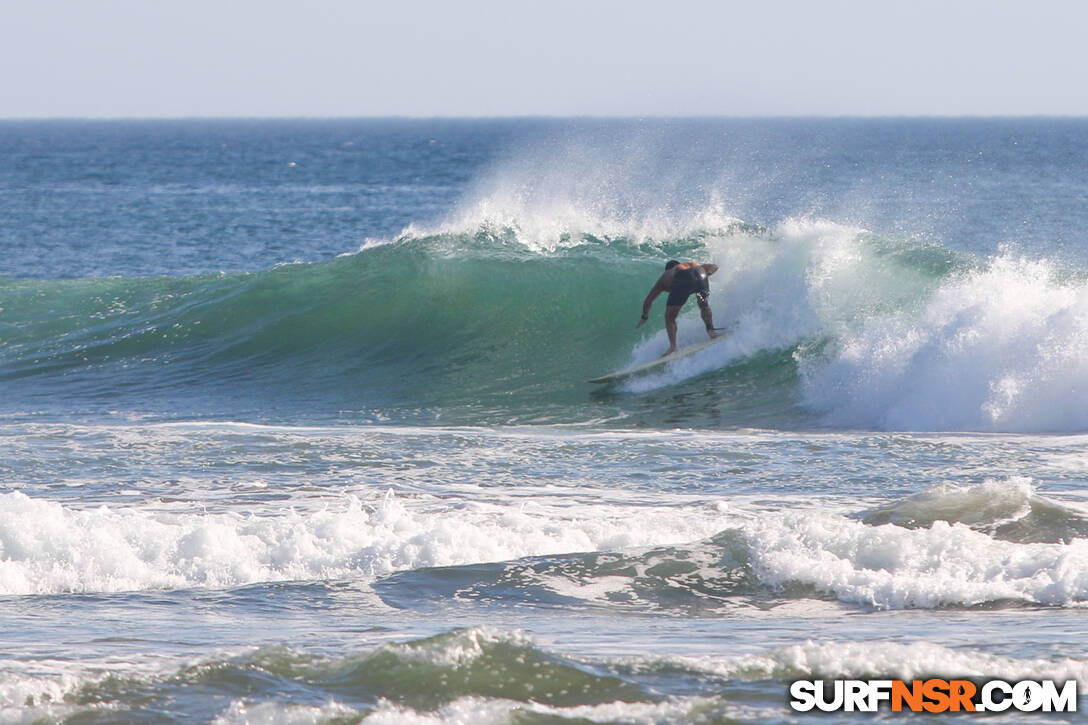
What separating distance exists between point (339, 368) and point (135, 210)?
35.5 metres

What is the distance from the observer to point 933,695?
4.91m

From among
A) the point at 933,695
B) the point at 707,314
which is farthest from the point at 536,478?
the point at 707,314

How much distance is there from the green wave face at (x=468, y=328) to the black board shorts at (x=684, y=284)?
33.6 inches

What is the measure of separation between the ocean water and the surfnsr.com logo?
0.31 feet

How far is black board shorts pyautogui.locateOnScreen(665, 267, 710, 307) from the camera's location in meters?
14.0

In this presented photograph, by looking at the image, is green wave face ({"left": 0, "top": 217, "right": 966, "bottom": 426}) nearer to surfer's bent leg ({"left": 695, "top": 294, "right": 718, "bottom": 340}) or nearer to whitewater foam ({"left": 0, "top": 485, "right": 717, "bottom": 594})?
surfer's bent leg ({"left": 695, "top": 294, "right": 718, "bottom": 340})

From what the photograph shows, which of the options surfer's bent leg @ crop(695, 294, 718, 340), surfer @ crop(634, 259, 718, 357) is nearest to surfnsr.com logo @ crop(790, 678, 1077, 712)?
surfer @ crop(634, 259, 718, 357)

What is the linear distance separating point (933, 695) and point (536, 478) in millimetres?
4957

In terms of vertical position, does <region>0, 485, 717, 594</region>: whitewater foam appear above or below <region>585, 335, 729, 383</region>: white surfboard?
below

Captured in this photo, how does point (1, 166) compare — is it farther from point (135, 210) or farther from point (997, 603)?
point (997, 603)

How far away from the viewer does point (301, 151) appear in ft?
352

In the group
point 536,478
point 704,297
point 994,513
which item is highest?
point 704,297

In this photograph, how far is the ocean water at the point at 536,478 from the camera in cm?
523

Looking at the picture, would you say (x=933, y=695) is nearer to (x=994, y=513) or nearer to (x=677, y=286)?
(x=994, y=513)
